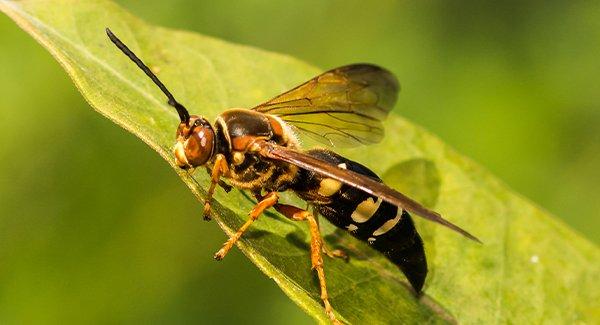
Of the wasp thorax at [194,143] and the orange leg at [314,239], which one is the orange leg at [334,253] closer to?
the orange leg at [314,239]

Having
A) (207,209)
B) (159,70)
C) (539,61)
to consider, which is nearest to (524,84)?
(539,61)

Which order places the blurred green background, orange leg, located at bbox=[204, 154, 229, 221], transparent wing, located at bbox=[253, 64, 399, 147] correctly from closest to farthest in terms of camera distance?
orange leg, located at bbox=[204, 154, 229, 221], transparent wing, located at bbox=[253, 64, 399, 147], the blurred green background

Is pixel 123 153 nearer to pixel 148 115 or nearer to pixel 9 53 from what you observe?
pixel 9 53

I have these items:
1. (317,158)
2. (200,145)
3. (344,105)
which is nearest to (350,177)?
(317,158)

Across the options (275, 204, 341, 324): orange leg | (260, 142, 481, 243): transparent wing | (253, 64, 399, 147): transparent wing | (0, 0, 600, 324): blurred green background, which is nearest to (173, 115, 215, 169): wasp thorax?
(260, 142, 481, 243): transparent wing

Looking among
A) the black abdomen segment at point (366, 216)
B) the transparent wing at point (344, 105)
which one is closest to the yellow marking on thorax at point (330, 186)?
the black abdomen segment at point (366, 216)

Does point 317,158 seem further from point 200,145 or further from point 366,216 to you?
point 200,145

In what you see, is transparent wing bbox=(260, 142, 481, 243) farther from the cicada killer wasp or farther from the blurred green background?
the blurred green background

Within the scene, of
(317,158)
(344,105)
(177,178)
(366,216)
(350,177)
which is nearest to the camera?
(350,177)
